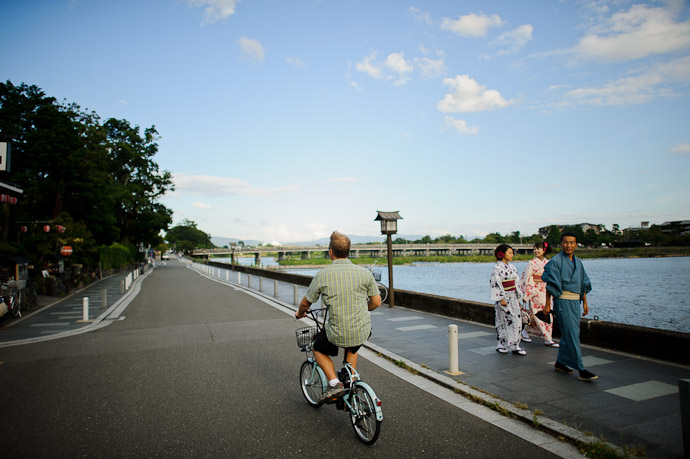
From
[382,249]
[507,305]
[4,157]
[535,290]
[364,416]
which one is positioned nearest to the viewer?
[364,416]

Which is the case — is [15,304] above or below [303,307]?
below

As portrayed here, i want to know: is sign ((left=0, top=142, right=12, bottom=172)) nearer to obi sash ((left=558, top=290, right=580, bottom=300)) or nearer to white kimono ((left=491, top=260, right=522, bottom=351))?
white kimono ((left=491, top=260, right=522, bottom=351))

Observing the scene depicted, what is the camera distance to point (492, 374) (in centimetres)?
555

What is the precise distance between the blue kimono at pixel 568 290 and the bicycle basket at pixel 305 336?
10.9ft

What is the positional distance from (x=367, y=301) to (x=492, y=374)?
9.04 feet

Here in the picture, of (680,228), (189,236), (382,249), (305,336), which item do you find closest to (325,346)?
(305,336)

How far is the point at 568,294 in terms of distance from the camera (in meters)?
5.32

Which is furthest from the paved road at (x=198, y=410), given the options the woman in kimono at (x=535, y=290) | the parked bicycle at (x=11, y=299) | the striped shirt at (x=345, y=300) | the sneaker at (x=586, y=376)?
the parked bicycle at (x=11, y=299)

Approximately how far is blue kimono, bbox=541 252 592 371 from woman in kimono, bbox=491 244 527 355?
3.78 feet

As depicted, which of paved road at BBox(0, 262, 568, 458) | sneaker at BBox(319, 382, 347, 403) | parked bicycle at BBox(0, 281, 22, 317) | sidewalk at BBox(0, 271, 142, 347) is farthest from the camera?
parked bicycle at BBox(0, 281, 22, 317)

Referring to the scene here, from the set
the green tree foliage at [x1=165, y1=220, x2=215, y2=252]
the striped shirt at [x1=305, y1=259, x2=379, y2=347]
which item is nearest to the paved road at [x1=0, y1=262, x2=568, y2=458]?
the striped shirt at [x1=305, y1=259, x2=379, y2=347]

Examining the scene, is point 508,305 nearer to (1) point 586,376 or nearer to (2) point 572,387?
(1) point 586,376

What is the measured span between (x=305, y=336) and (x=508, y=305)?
3998mm

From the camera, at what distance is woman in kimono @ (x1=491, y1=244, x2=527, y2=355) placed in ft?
21.7
